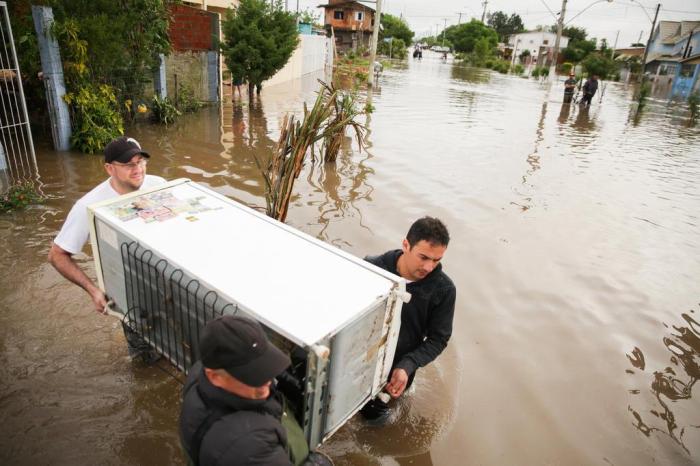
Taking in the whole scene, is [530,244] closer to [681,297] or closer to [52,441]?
[681,297]

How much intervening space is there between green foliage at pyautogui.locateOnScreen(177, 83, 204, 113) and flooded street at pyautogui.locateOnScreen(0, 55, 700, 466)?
1335 mm

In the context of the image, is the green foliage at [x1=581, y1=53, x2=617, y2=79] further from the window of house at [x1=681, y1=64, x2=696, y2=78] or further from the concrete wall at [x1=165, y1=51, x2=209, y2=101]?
the concrete wall at [x1=165, y1=51, x2=209, y2=101]

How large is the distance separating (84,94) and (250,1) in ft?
18.9

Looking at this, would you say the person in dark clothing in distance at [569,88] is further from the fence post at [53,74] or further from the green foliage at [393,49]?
the green foliage at [393,49]

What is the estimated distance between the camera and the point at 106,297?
2.55 meters

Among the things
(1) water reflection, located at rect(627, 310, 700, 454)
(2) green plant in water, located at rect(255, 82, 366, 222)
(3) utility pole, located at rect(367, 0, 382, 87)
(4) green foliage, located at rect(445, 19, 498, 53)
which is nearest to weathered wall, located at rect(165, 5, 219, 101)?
(3) utility pole, located at rect(367, 0, 382, 87)

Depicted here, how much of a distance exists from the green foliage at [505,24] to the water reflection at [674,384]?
10936cm

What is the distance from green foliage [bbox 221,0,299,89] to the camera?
1191 cm

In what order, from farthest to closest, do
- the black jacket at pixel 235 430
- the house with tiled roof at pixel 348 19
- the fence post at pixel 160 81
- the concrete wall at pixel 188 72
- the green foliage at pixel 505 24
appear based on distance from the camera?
the green foliage at pixel 505 24 < the house with tiled roof at pixel 348 19 < the concrete wall at pixel 188 72 < the fence post at pixel 160 81 < the black jacket at pixel 235 430

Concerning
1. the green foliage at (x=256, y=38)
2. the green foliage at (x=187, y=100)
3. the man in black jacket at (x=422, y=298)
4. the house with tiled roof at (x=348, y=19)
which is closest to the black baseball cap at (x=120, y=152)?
the man in black jacket at (x=422, y=298)

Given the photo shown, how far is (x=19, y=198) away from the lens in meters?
5.51

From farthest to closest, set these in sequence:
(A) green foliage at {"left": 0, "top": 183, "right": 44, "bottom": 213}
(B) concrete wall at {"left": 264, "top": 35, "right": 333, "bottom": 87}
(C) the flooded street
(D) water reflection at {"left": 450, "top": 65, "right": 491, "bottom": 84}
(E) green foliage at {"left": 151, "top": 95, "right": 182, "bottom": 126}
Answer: (D) water reflection at {"left": 450, "top": 65, "right": 491, "bottom": 84} < (B) concrete wall at {"left": 264, "top": 35, "right": 333, "bottom": 87} < (E) green foliage at {"left": 151, "top": 95, "right": 182, "bottom": 126} < (A) green foliage at {"left": 0, "top": 183, "right": 44, "bottom": 213} < (C) the flooded street

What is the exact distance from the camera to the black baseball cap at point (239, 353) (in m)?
1.33

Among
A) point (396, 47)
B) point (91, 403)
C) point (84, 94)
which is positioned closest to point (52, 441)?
point (91, 403)
